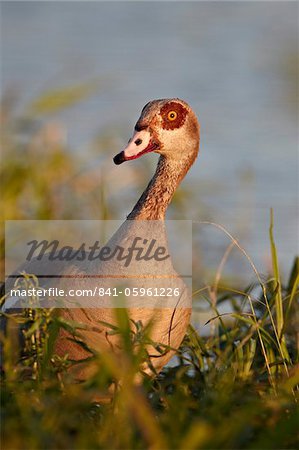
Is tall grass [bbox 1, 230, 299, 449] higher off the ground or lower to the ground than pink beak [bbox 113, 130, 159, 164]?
lower

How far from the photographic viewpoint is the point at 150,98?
12555 mm

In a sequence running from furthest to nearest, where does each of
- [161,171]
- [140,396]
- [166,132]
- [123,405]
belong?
1. [161,171]
2. [166,132]
3. [140,396]
4. [123,405]

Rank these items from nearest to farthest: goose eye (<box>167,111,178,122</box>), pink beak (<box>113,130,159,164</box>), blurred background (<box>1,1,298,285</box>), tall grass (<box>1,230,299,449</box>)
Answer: tall grass (<box>1,230,299,449</box>), pink beak (<box>113,130,159,164</box>), goose eye (<box>167,111,178,122</box>), blurred background (<box>1,1,298,285</box>)

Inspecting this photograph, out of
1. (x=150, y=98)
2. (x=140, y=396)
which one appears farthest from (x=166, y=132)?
(x=150, y=98)

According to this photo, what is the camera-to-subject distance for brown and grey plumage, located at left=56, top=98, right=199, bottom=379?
4.70 m

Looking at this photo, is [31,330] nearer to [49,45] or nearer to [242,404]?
[242,404]

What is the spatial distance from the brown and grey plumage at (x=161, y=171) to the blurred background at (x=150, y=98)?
181 cm

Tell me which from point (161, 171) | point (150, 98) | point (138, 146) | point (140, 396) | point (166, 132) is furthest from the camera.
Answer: point (150, 98)

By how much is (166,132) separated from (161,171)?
0.71ft

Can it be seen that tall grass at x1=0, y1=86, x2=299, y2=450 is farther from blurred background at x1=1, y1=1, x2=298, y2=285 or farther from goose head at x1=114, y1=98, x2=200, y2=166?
blurred background at x1=1, y1=1, x2=298, y2=285

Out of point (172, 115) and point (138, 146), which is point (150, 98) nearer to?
point (172, 115)

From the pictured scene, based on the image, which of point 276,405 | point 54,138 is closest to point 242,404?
point 276,405

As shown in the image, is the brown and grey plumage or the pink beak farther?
the pink beak

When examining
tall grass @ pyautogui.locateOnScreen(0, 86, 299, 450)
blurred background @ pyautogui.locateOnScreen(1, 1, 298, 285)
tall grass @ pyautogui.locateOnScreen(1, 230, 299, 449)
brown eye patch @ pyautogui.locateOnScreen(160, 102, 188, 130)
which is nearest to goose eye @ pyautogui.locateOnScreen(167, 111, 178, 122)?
brown eye patch @ pyautogui.locateOnScreen(160, 102, 188, 130)
